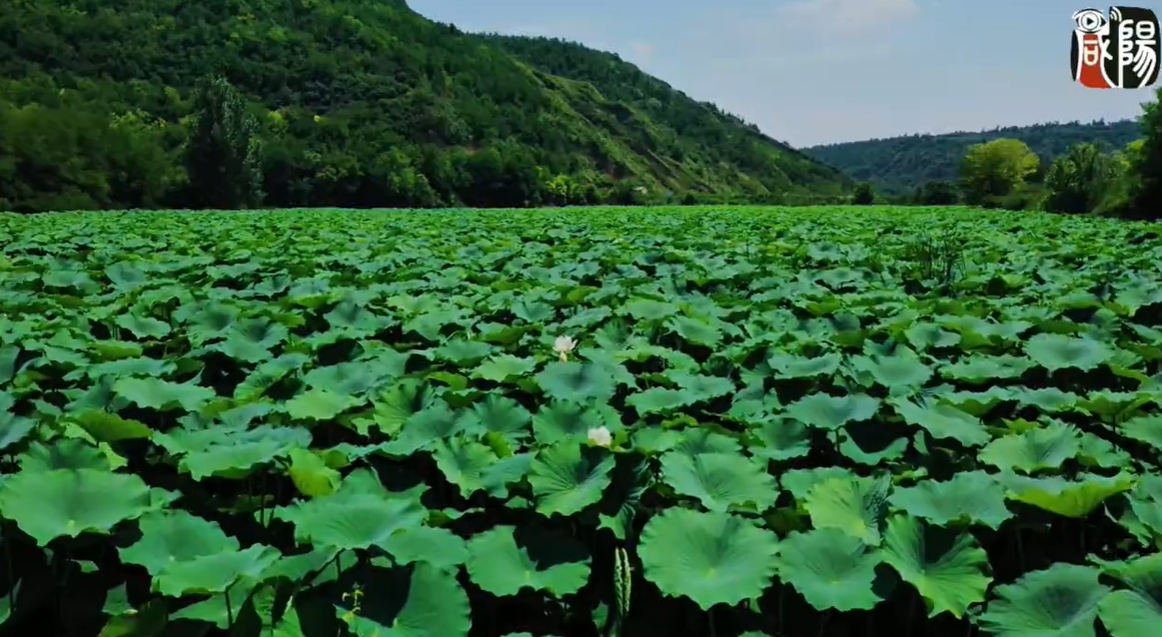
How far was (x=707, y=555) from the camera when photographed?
1.95 m

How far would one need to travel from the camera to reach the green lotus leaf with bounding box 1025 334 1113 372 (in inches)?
134

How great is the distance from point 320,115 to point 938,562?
77793 mm

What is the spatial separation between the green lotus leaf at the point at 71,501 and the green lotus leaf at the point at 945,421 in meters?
2.19

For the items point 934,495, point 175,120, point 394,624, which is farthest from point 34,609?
point 175,120

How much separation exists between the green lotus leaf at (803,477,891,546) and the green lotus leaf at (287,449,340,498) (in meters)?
1.24

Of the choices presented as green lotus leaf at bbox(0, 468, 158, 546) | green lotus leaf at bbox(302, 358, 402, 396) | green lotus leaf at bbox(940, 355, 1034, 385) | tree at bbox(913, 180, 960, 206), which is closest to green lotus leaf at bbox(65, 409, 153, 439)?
green lotus leaf at bbox(0, 468, 158, 546)

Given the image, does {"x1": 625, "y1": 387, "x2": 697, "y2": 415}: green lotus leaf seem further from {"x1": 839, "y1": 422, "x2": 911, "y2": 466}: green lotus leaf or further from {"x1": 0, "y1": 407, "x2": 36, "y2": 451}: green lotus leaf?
{"x1": 0, "y1": 407, "x2": 36, "y2": 451}: green lotus leaf

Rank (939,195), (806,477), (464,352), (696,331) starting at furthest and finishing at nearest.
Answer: (939,195)
(696,331)
(464,352)
(806,477)

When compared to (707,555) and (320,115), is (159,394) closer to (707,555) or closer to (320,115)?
(707,555)

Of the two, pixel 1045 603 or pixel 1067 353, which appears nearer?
pixel 1045 603

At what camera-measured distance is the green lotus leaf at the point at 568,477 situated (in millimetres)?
2107

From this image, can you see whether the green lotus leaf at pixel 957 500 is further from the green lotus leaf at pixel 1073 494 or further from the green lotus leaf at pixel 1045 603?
the green lotus leaf at pixel 1045 603

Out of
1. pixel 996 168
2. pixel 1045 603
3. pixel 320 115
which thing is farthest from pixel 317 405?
pixel 320 115

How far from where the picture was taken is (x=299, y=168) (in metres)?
57.5
